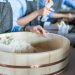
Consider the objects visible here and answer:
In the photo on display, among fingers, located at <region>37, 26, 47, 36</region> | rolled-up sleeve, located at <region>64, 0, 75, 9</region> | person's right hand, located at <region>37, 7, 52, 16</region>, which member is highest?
rolled-up sleeve, located at <region>64, 0, 75, 9</region>

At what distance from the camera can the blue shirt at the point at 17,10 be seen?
0.91 metres

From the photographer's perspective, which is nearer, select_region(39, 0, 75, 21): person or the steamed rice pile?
the steamed rice pile

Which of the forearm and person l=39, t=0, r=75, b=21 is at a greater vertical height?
person l=39, t=0, r=75, b=21

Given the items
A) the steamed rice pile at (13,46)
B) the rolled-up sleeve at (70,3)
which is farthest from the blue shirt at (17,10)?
the steamed rice pile at (13,46)

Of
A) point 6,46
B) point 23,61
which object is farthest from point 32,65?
point 6,46

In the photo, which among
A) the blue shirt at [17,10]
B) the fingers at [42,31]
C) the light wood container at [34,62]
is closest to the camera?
the light wood container at [34,62]

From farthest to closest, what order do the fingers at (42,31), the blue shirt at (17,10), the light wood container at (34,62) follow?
the blue shirt at (17,10) → the fingers at (42,31) → the light wood container at (34,62)

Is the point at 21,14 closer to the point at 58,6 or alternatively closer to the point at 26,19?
the point at 26,19

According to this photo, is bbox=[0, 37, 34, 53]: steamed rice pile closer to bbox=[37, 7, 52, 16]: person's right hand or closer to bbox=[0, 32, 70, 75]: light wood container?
bbox=[0, 32, 70, 75]: light wood container

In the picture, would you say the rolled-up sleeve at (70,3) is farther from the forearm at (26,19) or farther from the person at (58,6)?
the forearm at (26,19)

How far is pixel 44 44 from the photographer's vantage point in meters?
0.66

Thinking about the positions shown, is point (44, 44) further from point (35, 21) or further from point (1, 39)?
point (35, 21)

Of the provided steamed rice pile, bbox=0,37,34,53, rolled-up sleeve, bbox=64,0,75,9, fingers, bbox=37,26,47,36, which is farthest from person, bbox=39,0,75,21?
steamed rice pile, bbox=0,37,34,53

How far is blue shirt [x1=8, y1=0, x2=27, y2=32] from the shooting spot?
0.91 meters
